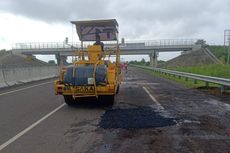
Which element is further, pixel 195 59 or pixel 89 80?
pixel 195 59

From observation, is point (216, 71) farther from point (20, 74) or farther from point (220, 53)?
point (220, 53)

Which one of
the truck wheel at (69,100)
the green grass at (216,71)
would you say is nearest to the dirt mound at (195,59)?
the green grass at (216,71)

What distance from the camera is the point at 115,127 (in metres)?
9.11

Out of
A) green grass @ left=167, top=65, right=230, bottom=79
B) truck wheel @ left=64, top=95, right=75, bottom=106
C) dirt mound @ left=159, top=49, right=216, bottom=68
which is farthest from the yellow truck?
dirt mound @ left=159, top=49, right=216, bottom=68

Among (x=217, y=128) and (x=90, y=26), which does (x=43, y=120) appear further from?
(x=90, y=26)

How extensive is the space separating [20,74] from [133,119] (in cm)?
1887

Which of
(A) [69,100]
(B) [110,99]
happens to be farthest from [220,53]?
(A) [69,100]

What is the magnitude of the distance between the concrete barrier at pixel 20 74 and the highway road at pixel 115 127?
34.5 feet

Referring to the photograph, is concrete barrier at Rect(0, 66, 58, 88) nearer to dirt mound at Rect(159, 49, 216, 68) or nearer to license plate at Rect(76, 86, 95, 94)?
license plate at Rect(76, 86, 95, 94)

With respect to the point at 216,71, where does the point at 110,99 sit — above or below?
below

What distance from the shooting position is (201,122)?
9.75 m

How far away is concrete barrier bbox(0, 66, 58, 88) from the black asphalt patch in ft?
44.7

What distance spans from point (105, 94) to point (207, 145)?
6121 millimetres

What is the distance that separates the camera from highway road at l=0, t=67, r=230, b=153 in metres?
7.09
